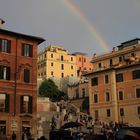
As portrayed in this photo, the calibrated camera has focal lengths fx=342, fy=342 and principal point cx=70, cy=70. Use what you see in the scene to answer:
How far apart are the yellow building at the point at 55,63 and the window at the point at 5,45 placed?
221ft

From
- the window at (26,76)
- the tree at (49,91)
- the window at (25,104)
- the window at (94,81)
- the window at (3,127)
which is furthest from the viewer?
the tree at (49,91)

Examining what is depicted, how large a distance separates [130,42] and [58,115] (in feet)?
89.1

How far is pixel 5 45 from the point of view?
4403cm

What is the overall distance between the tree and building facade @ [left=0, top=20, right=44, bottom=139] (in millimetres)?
45344

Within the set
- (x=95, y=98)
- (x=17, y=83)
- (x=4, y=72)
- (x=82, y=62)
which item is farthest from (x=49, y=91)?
(x=4, y=72)

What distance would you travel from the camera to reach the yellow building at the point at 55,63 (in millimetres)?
113875

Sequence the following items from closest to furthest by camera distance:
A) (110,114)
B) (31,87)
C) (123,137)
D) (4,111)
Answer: (123,137) → (4,111) → (31,87) → (110,114)

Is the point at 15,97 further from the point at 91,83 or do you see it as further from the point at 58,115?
the point at 91,83

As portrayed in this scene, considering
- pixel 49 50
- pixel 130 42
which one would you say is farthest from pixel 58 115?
pixel 49 50

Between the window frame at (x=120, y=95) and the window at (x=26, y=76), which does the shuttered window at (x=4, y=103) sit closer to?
the window at (x=26, y=76)

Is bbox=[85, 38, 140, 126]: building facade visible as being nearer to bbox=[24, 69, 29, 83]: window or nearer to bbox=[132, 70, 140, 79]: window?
bbox=[132, 70, 140, 79]: window

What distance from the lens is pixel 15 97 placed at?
43094 millimetres

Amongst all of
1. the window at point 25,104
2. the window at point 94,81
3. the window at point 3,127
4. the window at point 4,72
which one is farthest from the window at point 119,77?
the window at point 3,127

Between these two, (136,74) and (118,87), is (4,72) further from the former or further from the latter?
(118,87)
